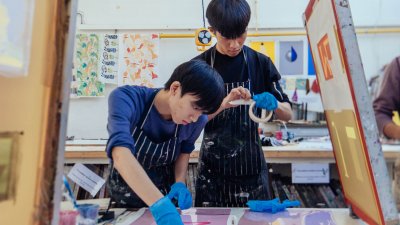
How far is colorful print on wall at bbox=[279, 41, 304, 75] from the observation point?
10.2 feet

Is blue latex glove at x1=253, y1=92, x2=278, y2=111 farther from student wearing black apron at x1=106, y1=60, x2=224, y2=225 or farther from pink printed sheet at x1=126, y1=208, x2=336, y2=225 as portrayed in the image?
pink printed sheet at x1=126, y1=208, x2=336, y2=225

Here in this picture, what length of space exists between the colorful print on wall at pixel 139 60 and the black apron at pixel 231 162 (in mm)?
1412

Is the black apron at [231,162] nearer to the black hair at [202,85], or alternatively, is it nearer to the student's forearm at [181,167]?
the student's forearm at [181,167]

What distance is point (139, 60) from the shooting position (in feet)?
9.84

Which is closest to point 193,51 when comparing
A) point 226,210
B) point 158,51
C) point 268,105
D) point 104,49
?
point 158,51

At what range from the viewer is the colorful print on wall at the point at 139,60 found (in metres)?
2.94

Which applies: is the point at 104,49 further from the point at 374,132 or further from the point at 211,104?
the point at 374,132

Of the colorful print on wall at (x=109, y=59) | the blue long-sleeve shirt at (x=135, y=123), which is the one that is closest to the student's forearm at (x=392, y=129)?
the blue long-sleeve shirt at (x=135, y=123)

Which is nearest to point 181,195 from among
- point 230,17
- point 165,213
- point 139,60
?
point 165,213

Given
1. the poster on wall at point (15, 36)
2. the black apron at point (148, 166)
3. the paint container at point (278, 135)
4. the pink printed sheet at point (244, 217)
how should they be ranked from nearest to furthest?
the poster on wall at point (15, 36)
the pink printed sheet at point (244, 217)
the black apron at point (148, 166)
the paint container at point (278, 135)

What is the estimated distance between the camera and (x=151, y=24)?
3082mm

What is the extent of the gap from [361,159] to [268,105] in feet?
2.05

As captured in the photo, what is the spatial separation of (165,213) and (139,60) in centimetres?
221

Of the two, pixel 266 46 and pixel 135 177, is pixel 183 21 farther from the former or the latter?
pixel 135 177
